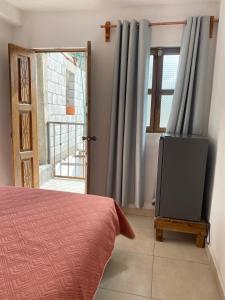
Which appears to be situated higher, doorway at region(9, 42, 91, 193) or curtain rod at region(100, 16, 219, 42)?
curtain rod at region(100, 16, 219, 42)

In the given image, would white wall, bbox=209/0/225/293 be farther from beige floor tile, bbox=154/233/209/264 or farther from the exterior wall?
the exterior wall

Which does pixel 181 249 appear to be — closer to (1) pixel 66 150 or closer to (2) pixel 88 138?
(2) pixel 88 138

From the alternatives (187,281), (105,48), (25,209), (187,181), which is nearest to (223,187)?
(187,181)

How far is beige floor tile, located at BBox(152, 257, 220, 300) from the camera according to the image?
68.5 inches

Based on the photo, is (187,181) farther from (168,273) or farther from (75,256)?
(75,256)

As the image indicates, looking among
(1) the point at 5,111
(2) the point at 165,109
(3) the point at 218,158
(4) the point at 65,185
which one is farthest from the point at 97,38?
(4) the point at 65,185

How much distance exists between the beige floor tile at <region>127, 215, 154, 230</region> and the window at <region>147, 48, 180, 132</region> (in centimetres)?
115

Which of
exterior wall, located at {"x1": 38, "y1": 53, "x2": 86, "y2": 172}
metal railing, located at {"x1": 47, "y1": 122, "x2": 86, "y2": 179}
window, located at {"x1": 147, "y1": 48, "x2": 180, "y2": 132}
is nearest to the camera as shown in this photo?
window, located at {"x1": 147, "y1": 48, "x2": 180, "y2": 132}

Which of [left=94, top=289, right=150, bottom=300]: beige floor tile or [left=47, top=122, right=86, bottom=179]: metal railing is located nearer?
[left=94, top=289, right=150, bottom=300]: beige floor tile

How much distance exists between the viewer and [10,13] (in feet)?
9.18

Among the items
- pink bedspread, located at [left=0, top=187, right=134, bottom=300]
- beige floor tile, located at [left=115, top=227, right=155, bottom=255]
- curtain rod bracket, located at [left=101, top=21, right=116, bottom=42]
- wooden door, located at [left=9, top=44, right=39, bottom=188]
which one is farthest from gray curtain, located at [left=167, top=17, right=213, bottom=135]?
wooden door, located at [left=9, top=44, right=39, bottom=188]

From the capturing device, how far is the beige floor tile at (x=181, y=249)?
2.22m

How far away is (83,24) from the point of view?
9.50ft

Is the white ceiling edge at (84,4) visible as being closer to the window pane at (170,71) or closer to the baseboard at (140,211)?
the window pane at (170,71)
